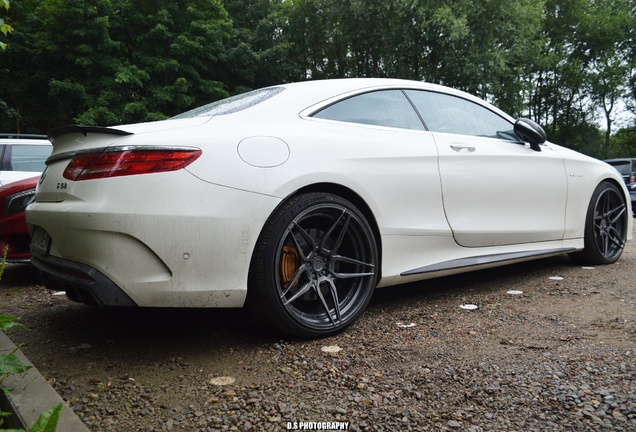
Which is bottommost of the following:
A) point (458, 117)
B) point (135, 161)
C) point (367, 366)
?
point (367, 366)

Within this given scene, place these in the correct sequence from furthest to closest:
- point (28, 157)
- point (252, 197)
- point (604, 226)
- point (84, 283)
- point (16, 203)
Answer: point (28, 157)
point (604, 226)
point (16, 203)
point (252, 197)
point (84, 283)

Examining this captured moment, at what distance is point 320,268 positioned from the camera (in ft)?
8.40

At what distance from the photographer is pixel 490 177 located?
339 centimetres

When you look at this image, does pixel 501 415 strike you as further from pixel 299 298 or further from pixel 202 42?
pixel 202 42

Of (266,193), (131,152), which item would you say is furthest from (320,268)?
(131,152)

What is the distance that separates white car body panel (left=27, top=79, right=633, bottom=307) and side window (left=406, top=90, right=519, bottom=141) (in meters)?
0.10

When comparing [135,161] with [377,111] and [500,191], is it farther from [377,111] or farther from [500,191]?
[500,191]

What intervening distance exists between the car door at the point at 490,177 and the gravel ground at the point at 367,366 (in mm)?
521

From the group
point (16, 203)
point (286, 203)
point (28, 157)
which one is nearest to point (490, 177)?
point (286, 203)

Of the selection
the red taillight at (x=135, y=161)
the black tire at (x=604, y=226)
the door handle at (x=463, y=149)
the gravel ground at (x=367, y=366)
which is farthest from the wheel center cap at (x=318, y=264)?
the black tire at (x=604, y=226)

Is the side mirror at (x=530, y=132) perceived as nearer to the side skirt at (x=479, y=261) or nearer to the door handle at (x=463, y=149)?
the door handle at (x=463, y=149)

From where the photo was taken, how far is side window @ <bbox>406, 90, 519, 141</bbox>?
3322 mm

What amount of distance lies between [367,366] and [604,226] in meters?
3.32

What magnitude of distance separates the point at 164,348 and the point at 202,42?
66.4ft
